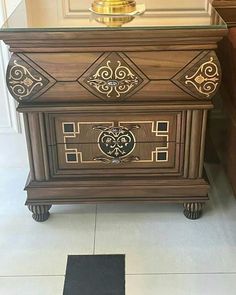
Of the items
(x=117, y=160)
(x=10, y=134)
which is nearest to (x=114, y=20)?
(x=117, y=160)

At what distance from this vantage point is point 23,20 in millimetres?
1236

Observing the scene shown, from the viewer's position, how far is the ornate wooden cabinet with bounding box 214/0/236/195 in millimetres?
1354

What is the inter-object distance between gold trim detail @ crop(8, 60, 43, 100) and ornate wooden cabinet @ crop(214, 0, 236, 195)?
1.89 ft

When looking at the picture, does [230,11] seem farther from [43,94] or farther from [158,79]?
[43,94]

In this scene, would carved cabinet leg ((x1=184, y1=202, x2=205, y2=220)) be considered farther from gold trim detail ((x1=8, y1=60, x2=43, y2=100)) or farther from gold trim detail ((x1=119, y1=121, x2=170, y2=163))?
gold trim detail ((x1=8, y1=60, x2=43, y2=100))

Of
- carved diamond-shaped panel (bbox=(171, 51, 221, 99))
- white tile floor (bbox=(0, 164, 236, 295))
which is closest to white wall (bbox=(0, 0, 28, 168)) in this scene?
white tile floor (bbox=(0, 164, 236, 295))

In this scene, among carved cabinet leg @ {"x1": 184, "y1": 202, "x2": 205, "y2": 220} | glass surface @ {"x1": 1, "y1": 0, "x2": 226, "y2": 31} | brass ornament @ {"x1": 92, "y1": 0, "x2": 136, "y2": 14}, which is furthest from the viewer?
carved cabinet leg @ {"x1": 184, "y1": 202, "x2": 205, "y2": 220}

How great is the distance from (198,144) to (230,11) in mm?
512

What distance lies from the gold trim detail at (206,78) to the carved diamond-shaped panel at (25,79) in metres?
0.38

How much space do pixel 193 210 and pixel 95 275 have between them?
1.28 ft

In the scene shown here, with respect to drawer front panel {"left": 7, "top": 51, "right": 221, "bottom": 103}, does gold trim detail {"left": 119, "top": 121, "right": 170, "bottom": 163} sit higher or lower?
lower

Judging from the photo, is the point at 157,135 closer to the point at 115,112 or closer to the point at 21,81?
the point at 115,112

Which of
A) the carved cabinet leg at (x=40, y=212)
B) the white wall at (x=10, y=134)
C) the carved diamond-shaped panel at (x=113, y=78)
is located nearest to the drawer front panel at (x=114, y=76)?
the carved diamond-shaped panel at (x=113, y=78)

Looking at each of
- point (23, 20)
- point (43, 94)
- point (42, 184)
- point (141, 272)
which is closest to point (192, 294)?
point (141, 272)
